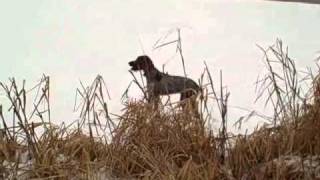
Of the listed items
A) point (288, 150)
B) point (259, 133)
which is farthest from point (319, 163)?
point (259, 133)

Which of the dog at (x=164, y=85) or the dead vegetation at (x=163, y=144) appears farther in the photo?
the dog at (x=164, y=85)

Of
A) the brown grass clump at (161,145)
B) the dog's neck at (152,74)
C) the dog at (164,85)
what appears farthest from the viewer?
the dog's neck at (152,74)

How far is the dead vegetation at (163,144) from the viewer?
4.86ft

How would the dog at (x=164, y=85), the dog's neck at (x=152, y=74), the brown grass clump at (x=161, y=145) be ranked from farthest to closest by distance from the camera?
the dog's neck at (x=152, y=74) < the dog at (x=164, y=85) < the brown grass clump at (x=161, y=145)

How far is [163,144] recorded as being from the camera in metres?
1.58

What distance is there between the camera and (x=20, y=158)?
156 cm

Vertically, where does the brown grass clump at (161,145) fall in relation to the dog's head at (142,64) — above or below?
below

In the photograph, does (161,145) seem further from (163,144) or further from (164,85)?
(164,85)

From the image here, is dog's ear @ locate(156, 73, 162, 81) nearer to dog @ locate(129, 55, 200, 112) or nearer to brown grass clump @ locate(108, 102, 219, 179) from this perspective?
dog @ locate(129, 55, 200, 112)

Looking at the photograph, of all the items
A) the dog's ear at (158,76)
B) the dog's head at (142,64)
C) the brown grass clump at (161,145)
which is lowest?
the brown grass clump at (161,145)

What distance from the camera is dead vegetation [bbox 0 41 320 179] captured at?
148 centimetres

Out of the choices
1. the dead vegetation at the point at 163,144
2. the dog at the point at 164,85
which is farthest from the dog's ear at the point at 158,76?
the dead vegetation at the point at 163,144

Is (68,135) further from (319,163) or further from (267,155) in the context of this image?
(319,163)

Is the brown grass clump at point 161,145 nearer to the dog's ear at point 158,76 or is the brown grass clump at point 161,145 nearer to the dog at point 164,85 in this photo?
the dog at point 164,85
